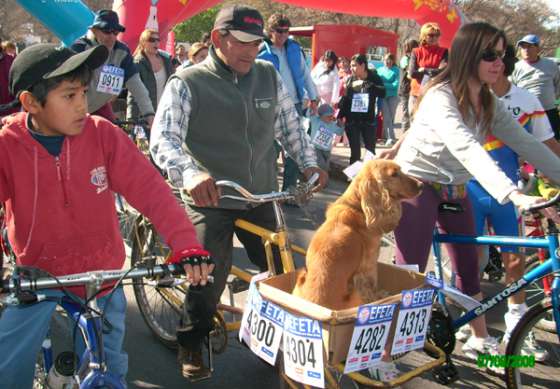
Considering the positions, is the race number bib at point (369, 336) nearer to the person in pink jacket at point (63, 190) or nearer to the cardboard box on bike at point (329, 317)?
the cardboard box on bike at point (329, 317)

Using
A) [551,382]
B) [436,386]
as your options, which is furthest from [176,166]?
[551,382]

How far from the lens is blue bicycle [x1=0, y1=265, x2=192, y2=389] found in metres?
1.96

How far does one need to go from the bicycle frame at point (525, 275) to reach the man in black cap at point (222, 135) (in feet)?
2.95

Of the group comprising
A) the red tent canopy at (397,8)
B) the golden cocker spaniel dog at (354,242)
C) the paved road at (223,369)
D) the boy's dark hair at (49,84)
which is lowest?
the paved road at (223,369)

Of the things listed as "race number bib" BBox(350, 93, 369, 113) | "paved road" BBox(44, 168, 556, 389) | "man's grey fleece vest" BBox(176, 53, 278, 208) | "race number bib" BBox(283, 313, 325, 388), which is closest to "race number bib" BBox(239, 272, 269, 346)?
"race number bib" BBox(283, 313, 325, 388)

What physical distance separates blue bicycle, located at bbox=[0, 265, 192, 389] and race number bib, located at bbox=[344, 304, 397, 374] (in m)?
0.75

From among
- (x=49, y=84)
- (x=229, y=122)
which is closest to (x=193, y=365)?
(x=229, y=122)

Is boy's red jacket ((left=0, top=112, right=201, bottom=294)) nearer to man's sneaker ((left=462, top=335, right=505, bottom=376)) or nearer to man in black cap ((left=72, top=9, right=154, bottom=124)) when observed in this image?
man's sneaker ((left=462, top=335, right=505, bottom=376))

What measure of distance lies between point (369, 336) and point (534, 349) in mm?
1802

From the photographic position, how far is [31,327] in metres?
2.41

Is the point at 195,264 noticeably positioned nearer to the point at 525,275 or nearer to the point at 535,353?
the point at 525,275

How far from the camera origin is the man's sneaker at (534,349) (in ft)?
12.1

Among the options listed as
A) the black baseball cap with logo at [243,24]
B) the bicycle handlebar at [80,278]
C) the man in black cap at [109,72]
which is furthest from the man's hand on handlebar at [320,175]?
the man in black cap at [109,72]

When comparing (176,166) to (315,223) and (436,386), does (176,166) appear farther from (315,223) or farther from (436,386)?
(315,223)
